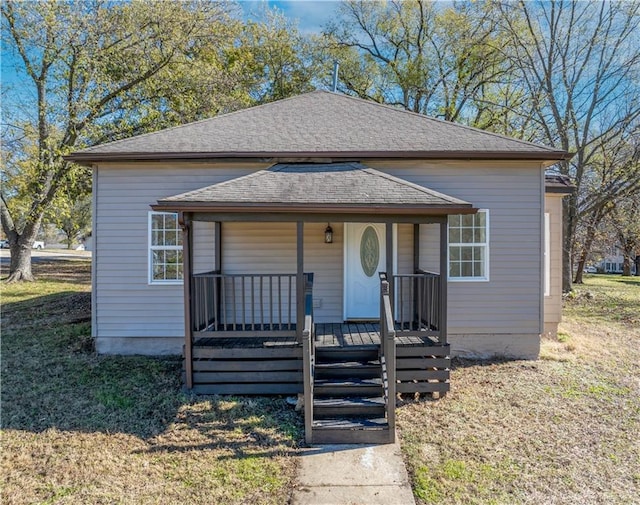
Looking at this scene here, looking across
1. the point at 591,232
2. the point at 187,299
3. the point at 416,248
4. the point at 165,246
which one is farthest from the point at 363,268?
the point at 591,232

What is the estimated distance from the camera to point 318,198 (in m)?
5.50

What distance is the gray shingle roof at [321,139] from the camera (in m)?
6.89

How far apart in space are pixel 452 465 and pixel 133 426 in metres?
3.64

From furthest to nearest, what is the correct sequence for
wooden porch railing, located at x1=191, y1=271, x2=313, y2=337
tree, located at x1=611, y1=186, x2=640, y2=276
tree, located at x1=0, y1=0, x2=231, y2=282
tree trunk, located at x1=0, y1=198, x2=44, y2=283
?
tree, located at x1=611, y1=186, x2=640, y2=276 < tree trunk, located at x1=0, y1=198, x2=44, y2=283 < tree, located at x1=0, y1=0, x2=231, y2=282 < wooden porch railing, located at x1=191, y1=271, x2=313, y2=337

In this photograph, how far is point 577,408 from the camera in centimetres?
516

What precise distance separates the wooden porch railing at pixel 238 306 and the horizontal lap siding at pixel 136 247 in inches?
30.5

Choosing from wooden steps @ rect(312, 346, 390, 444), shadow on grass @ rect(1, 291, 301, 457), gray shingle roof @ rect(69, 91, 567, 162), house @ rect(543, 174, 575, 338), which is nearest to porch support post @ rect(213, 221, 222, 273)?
gray shingle roof @ rect(69, 91, 567, 162)

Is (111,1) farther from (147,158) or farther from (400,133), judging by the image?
(400,133)

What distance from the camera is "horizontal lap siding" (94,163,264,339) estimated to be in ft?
23.6

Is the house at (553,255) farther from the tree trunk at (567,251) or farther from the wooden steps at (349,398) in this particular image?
the tree trunk at (567,251)

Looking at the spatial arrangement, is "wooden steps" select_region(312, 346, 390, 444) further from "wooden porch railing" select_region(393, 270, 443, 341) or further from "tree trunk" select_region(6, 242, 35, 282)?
"tree trunk" select_region(6, 242, 35, 282)

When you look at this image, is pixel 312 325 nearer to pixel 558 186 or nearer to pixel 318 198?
pixel 318 198

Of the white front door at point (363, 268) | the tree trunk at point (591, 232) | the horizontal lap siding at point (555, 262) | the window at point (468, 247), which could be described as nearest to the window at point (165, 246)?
the white front door at point (363, 268)

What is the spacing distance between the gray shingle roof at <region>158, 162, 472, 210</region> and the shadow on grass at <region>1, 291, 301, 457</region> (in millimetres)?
2706
